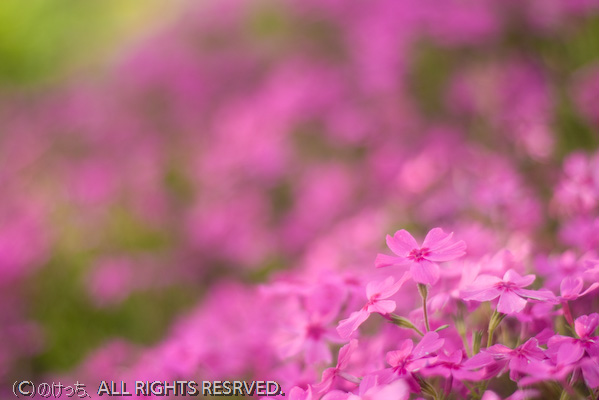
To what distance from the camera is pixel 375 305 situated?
72 cm

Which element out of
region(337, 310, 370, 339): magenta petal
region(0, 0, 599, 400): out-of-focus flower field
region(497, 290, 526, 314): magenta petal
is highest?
region(0, 0, 599, 400): out-of-focus flower field

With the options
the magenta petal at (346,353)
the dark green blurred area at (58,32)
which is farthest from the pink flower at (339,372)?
the dark green blurred area at (58,32)

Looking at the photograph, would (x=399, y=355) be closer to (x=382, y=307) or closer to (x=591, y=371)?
(x=382, y=307)

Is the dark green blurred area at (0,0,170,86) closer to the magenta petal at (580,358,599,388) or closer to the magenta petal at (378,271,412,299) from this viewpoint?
the magenta petal at (378,271,412,299)

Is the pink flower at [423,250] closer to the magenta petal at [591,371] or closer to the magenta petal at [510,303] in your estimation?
the magenta petal at [510,303]

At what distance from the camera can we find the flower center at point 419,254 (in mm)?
731

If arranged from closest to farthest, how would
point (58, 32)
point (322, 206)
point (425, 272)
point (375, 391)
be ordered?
point (375, 391), point (425, 272), point (322, 206), point (58, 32)

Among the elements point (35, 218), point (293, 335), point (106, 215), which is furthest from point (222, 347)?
point (106, 215)

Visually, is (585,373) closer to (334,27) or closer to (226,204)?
(226,204)

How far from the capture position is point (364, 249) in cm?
153

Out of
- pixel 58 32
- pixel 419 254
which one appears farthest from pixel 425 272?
pixel 58 32

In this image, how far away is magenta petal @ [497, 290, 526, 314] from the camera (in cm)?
68

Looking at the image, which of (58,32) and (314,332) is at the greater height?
(58,32)

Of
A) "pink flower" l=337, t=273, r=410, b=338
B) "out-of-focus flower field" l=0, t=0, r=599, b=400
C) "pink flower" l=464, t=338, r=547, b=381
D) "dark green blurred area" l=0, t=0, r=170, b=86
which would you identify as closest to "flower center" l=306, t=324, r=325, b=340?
"out-of-focus flower field" l=0, t=0, r=599, b=400
